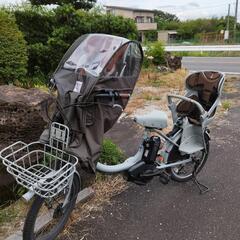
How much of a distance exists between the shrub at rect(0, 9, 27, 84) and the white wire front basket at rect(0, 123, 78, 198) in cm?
391

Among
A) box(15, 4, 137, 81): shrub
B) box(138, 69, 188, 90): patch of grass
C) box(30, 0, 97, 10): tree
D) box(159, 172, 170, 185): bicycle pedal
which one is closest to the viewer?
box(159, 172, 170, 185): bicycle pedal

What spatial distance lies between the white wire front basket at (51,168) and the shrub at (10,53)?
3913 millimetres

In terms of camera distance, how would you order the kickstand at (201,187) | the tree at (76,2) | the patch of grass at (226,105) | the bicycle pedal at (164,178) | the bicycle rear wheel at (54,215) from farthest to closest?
the tree at (76,2), the patch of grass at (226,105), the kickstand at (201,187), the bicycle pedal at (164,178), the bicycle rear wheel at (54,215)

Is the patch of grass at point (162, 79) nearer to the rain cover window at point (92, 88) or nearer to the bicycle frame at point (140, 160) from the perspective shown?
the bicycle frame at point (140, 160)

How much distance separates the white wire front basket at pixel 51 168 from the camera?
2.30m

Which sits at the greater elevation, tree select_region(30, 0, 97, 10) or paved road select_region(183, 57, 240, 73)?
tree select_region(30, 0, 97, 10)

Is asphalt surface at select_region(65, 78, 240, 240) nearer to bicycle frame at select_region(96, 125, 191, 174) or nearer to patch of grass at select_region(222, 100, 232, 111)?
bicycle frame at select_region(96, 125, 191, 174)

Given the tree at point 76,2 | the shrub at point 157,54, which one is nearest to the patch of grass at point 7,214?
the tree at point 76,2

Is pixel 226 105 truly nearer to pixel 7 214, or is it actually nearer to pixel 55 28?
pixel 55 28

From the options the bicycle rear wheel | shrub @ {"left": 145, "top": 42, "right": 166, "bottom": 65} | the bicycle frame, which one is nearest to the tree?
shrub @ {"left": 145, "top": 42, "right": 166, "bottom": 65}

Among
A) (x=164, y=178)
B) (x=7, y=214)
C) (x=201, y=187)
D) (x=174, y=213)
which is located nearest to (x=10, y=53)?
(x=7, y=214)

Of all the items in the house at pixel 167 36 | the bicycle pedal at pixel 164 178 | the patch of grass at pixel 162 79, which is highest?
the bicycle pedal at pixel 164 178

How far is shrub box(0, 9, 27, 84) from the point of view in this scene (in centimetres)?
646

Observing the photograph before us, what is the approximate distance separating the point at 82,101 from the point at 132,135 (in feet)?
9.67
